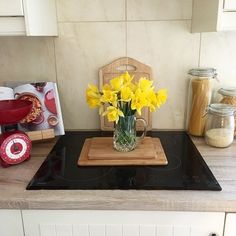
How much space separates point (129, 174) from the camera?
1.01 metres

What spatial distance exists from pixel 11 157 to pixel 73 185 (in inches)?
11.4

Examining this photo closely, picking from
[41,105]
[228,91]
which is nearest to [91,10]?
[41,105]

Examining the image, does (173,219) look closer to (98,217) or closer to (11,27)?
(98,217)

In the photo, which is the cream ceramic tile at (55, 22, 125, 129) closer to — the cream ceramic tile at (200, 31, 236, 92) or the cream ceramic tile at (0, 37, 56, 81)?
the cream ceramic tile at (0, 37, 56, 81)

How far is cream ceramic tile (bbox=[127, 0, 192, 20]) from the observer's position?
1.26 meters

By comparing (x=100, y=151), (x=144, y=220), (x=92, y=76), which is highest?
(x=92, y=76)

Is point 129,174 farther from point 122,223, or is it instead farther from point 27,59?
point 27,59

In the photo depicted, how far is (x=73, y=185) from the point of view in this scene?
0.95m

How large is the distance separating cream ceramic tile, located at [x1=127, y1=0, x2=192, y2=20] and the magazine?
51cm

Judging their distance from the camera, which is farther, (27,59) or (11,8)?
(27,59)

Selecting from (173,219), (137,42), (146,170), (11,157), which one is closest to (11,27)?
(11,157)

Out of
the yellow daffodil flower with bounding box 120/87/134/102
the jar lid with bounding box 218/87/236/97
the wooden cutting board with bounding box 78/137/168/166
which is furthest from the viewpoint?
the jar lid with bounding box 218/87/236/97

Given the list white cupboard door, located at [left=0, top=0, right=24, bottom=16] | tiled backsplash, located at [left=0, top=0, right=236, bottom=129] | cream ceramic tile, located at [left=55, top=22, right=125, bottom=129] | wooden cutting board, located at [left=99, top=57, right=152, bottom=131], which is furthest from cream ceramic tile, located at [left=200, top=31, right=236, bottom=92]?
white cupboard door, located at [left=0, top=0, right=24, bottom=16]

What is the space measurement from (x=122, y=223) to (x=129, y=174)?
17 cm
